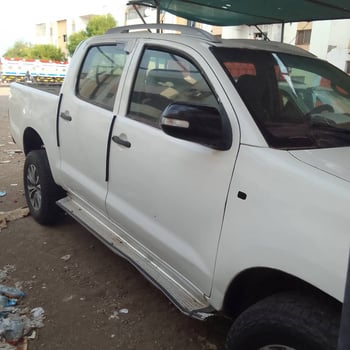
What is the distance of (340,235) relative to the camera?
5.26 feet

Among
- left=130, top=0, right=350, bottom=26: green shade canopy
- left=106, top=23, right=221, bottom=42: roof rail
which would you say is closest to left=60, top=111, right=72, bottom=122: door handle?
left=106, top=23, right=221, bottom=42: roof rail

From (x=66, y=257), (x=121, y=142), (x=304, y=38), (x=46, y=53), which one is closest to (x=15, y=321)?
(x=66, y=257)

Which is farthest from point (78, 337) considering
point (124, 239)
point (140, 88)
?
point (140, 88)

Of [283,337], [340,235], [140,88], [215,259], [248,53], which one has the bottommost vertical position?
[283,337]

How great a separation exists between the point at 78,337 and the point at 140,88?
5.55 feet

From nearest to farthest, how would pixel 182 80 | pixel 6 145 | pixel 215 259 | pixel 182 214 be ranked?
pixel 215 259 → pixel 182 214 → pixel 182 80 → pixel 6 145

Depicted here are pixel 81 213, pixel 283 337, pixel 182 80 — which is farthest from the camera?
pixel 81 213

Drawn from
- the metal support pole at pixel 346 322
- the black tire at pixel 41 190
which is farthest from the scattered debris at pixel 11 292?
the metal support pole at pixel 346 322

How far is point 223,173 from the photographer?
2117 mm

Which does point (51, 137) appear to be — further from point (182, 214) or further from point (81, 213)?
point (182, 214)

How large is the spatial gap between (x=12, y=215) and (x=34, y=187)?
0.52 m

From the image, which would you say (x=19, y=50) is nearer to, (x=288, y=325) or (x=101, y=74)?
(x=101, y=74)

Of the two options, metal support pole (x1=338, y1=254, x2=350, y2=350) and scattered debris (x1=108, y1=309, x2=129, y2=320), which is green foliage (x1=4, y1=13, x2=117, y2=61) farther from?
metal support pole (x1=338, y1=254, x2=350, y2=350)

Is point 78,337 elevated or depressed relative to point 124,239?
depressed
